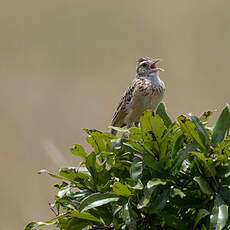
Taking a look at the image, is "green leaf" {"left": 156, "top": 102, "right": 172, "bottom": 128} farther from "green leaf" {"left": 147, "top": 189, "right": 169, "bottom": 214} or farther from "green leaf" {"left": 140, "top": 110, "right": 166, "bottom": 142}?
"green leaf" {"left": 147, "top": 189, "right": 169, "bottom": 214}

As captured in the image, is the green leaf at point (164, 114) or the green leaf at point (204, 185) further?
the green leaf at point (164, 114)

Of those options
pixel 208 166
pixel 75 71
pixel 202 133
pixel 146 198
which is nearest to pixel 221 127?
pixel 202 133

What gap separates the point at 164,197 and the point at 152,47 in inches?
331

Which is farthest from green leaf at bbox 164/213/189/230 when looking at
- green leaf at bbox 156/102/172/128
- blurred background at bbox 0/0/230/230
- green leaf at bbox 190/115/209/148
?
blurred background at bbox 0/0/230/230

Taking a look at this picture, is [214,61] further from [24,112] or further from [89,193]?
[89,193]

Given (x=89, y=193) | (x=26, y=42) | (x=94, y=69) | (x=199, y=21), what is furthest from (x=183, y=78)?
(x=89, y=193)

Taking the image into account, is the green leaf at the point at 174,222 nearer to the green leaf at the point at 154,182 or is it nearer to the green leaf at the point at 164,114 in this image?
the green leaf at the point at 154,182

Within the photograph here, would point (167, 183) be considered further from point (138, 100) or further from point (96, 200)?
point (138, 100)

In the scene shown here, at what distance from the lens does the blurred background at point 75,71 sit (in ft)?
25.0

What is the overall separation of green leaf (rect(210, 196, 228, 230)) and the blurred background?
3253mm

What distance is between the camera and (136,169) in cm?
261

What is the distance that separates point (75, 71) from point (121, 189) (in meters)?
7.93

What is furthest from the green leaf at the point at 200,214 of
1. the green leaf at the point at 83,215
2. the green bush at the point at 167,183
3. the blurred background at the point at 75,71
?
the blurred background at the point at 75,71

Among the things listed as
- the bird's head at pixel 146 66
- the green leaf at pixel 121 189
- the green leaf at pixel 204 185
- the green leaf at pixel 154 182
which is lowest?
the green leaf at pixel 204 185
